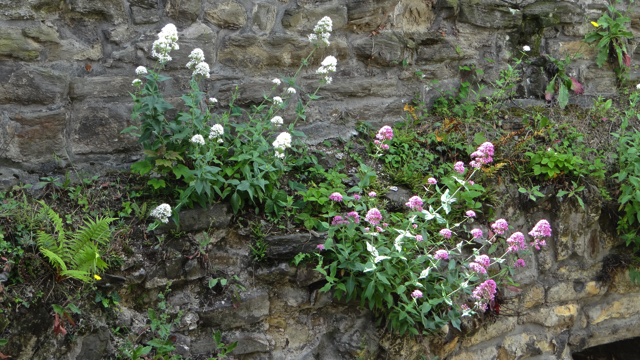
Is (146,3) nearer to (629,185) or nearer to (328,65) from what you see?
(328,65)

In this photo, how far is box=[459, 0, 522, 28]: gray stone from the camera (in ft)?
13.3

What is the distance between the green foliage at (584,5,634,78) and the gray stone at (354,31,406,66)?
1864mm

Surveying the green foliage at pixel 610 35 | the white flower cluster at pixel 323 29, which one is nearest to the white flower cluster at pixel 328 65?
the white flower cluster at pixel 323 29

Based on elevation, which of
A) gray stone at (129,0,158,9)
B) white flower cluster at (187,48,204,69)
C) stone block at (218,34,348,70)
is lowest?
stone block at (218,34,348,70)

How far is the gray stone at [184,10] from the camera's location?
3.20 metres

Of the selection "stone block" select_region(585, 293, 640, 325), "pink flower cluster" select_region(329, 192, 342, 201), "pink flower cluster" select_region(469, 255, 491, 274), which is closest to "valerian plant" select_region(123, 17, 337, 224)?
"pink flower cluster" select_region(329, 192, 342, 201)

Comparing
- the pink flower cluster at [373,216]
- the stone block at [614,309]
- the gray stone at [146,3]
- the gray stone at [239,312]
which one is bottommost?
the stone block at [614,309]

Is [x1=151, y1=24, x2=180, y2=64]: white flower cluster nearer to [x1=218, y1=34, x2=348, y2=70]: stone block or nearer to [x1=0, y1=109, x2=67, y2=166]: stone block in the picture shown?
[x1=218, y1=34, x2=348, y2=70]: stone block

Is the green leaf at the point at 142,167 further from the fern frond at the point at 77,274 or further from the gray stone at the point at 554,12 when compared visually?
the gray stone at the point at 554,12

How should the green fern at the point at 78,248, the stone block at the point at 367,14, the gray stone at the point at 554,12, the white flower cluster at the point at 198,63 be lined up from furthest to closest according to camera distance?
the gray stone at the point at 554,12, the stone block at the point at 367,14, the white flower cluster at the point at 198,63, the green fern at the point at 78,248

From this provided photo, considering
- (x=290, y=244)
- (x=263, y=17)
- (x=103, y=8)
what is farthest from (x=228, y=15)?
(x=290, y=244)

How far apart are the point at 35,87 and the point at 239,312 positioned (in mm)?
1772

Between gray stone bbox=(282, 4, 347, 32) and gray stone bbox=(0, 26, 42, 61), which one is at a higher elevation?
gray stone bbox=(282, 4, 347, 32)

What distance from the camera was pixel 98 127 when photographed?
310 centimetres
